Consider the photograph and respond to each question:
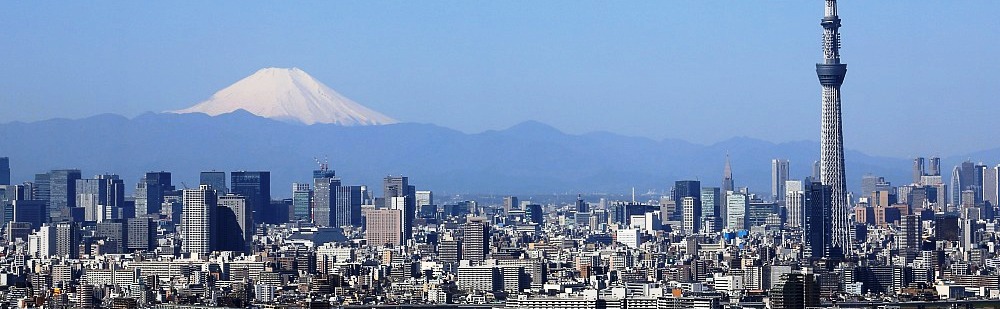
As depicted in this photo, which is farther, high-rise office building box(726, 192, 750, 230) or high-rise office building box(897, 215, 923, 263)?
high-rise office building box(726, 192, 750, 230)

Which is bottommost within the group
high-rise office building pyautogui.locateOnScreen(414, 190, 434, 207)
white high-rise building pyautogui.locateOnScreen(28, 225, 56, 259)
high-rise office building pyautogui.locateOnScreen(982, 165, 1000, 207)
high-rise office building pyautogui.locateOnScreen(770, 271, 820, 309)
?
high-rise office building pyautogui.locateOnScreen(770, 271, 820, 309)

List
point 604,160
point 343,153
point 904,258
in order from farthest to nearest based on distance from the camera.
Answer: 1. point 604,160
2. point 343,153
3. point 904,258

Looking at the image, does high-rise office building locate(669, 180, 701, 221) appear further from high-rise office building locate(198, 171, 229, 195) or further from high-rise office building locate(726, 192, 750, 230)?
high-rise office building locate(198, 171, 229, 195)

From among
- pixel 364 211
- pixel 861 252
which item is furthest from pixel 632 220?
pixel 861 252

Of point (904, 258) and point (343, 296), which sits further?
point (904, 258)

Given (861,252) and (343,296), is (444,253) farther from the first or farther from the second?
(343,296)

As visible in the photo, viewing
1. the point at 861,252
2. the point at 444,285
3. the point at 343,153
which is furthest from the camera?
the point at 343,153

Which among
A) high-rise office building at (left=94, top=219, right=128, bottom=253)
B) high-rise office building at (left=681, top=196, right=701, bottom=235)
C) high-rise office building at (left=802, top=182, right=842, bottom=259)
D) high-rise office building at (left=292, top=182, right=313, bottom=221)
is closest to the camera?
high-rise office building at (left=802, top=182, right=842, bottom=259)

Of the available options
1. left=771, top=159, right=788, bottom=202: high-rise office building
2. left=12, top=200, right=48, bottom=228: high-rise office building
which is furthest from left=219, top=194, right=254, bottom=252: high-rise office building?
left=771, top=159, right=788, bottom=202: high-rise office building

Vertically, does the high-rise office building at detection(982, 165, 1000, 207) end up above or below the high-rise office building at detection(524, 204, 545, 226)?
above
